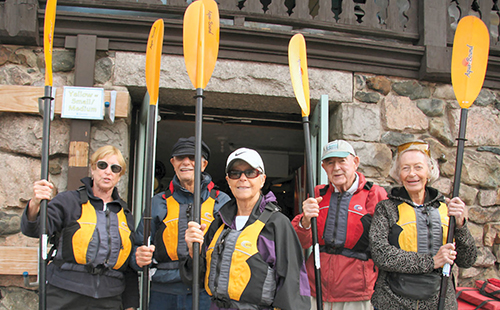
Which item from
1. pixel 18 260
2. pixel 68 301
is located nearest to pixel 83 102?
pixel 18 260

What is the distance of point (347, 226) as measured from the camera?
7.09 ft

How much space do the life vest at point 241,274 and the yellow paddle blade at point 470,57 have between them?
5.12ft

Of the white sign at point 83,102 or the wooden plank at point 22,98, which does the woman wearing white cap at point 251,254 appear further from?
the wooden plank at point 22,98

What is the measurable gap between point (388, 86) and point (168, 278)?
256cm

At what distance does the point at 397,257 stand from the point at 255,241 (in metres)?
0.73

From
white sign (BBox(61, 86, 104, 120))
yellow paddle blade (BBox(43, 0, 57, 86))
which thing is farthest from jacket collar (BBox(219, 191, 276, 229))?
white sign (BBox(61, 86, 104, 120))

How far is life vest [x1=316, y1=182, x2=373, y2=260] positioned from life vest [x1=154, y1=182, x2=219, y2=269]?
0.74 metres

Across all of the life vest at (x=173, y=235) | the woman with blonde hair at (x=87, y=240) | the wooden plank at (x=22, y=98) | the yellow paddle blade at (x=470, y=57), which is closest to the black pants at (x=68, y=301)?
the woman with blonde hair at (x=87, y=240)

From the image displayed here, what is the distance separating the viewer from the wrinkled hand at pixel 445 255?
1779mm

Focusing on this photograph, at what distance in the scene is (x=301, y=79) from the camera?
2.41 m

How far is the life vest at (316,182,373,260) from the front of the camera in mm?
2148

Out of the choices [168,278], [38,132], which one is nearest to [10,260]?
[38,132]

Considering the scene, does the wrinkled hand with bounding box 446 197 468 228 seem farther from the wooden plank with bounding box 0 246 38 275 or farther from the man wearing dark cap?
the wooden plank with bounding box 0 246 38 275

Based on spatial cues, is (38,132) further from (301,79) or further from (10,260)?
(301,79)
